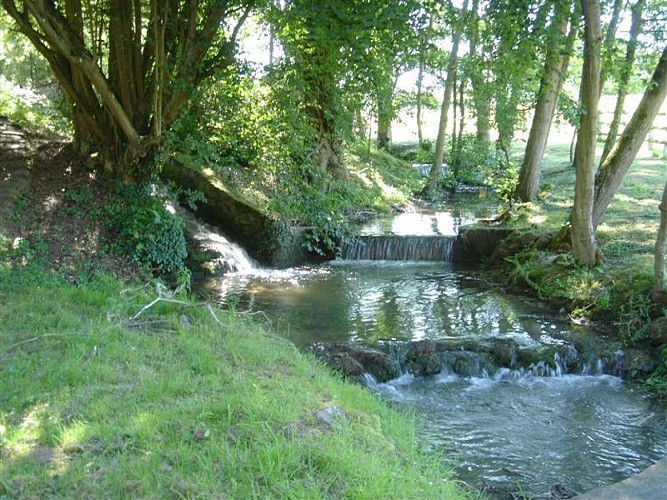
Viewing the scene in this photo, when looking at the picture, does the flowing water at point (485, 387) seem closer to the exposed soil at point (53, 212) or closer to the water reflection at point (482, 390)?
the water reflection at point (482, 390)

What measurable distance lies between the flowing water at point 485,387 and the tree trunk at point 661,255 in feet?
3.67

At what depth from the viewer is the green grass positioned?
3.82m

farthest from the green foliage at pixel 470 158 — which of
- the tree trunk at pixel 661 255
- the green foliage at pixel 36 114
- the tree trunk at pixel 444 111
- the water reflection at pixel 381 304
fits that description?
the green foliage at pixel 36 114

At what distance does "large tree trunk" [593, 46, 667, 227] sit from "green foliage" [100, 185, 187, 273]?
→ 785 cm

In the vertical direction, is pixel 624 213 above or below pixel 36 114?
A: below

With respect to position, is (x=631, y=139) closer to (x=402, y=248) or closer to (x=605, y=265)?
(x=605, y=265)

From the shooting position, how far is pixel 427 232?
16.8m

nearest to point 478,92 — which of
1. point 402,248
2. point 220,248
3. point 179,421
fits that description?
point 402,248

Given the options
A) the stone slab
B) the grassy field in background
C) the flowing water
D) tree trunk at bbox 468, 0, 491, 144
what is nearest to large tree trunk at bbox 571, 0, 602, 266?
the grassy field in background

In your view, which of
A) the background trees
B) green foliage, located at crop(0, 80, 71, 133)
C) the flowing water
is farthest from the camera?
green foliage, located at crop(0, 80, 71, 133)

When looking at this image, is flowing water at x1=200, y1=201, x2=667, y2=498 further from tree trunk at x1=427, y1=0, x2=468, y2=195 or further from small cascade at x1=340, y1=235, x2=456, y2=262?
tree trunk at x1=427, y1=0, x2=468, y2=195

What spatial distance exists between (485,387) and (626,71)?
5597mm

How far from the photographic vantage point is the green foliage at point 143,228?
35.1 feet

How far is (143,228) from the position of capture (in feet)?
35.7
